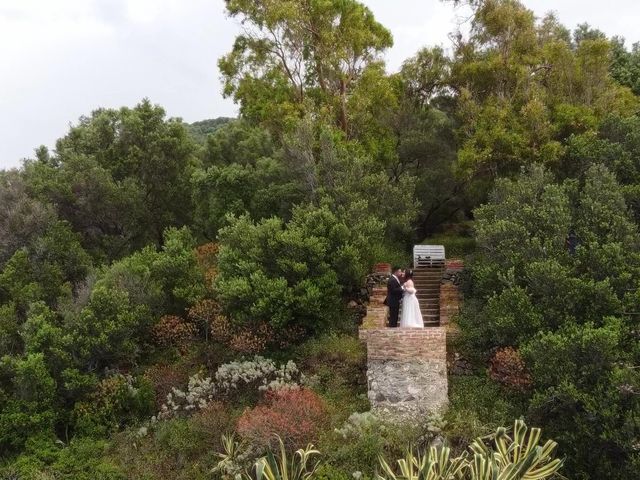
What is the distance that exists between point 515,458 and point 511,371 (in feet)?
6.63

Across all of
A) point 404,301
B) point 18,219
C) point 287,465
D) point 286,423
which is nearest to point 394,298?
point 404,301

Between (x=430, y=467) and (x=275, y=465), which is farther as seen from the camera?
(x=275, y=465)

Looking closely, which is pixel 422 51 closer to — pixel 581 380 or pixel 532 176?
pixel 532 176

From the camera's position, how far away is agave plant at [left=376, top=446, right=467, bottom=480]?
852 centimetres

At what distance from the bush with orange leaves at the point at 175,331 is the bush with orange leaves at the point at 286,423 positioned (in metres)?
4.30

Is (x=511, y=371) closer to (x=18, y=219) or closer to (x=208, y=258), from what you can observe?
(x=208, y=258)

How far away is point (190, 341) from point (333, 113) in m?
8.25

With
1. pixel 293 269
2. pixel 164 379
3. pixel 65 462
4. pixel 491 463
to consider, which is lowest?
pixel 65 462

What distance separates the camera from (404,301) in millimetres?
12453

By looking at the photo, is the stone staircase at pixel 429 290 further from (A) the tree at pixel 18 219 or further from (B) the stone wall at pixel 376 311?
(A) the tree at pixel 18 219

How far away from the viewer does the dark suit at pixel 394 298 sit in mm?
12648

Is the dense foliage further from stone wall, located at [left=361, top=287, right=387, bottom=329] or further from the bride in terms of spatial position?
the bride

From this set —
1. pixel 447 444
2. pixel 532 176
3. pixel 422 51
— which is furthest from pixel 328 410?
pixel 422 51

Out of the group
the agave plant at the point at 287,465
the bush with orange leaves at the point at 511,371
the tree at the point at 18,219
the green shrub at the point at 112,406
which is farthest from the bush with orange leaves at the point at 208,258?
the bush with orange leaves at the point at 511,371
